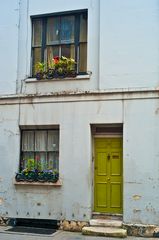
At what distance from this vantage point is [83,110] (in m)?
10.7

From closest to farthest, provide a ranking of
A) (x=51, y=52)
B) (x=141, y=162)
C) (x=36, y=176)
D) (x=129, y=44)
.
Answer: (x=141, y=162) < (x=129, y=44) < (x=36, y=176) < (x=51, y=52)

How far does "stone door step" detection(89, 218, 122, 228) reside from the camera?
997 cm

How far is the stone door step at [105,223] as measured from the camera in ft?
32.7

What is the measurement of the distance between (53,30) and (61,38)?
41 centimetres

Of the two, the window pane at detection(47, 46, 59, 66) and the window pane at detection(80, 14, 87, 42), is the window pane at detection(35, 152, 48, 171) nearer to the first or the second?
the window pane at detection(47, 46, 59, 66)

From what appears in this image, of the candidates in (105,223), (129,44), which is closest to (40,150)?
(105,223)

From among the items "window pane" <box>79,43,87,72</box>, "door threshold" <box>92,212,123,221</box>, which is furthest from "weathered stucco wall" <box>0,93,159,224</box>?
"window pane" <box>79,43,87,72</box>

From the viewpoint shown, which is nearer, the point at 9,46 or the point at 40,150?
the point at 40,150

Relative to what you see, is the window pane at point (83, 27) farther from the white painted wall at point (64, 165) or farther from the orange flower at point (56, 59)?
the white painted wall at point (64, 165)

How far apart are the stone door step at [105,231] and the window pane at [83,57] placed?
4.69 meters

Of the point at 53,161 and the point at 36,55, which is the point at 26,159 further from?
the point at 36,55

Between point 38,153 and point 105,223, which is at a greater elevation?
point 38,153

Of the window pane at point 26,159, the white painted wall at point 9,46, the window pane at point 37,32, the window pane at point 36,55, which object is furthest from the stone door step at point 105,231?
the window pane at point 37,32

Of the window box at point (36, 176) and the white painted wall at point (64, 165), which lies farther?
the window box at point (36, 176)
